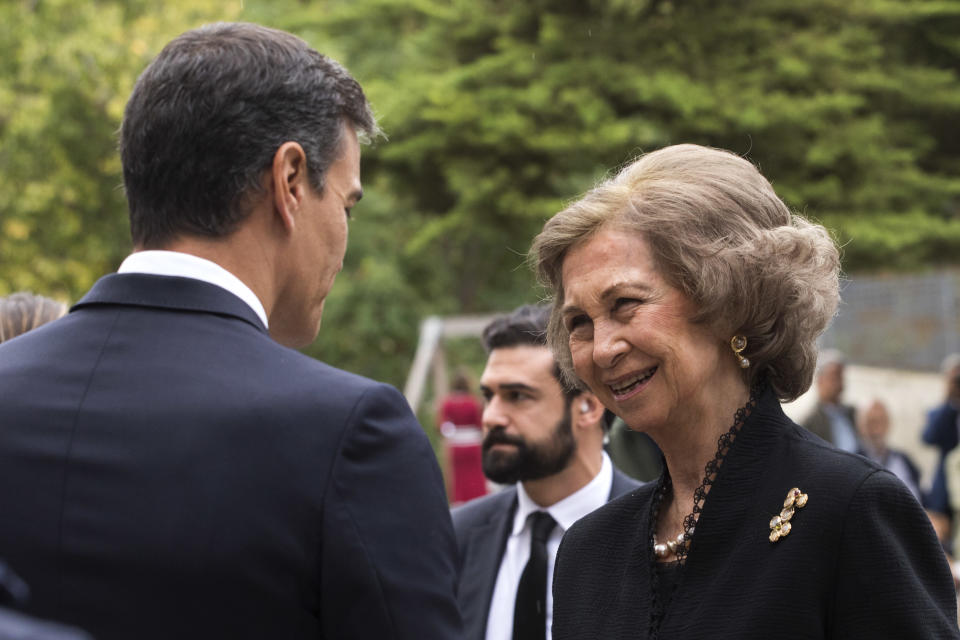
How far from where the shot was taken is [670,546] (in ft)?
9.07

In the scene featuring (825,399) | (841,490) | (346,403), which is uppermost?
(346,403)

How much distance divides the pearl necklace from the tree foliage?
12.3 metres

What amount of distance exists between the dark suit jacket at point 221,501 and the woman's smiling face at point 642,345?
0.87 meters

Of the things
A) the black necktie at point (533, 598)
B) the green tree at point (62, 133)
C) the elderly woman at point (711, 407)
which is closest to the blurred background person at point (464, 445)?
the green tree at point (62, 133)

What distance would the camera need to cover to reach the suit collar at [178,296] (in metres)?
2.05

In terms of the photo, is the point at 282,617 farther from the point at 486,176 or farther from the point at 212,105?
the point at 486,176

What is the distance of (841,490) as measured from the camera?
240 cm

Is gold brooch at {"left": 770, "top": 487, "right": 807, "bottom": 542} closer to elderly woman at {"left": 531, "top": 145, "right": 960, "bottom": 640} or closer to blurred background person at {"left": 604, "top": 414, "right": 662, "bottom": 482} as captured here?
elderly woman at {"left": 531, "top": 145, "right": 960, "bottom": 640}

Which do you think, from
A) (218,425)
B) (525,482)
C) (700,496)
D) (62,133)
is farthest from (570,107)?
(218,425)

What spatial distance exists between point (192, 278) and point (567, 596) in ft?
4.47

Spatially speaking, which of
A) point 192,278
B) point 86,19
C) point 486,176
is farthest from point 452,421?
point 192,278

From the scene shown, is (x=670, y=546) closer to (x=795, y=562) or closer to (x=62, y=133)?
(x=795, y=562)

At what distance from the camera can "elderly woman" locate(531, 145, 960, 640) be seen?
239cm

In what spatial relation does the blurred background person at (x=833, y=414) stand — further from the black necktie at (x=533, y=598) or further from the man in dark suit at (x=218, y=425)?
the man in dark suit at (x=218, y=425)
